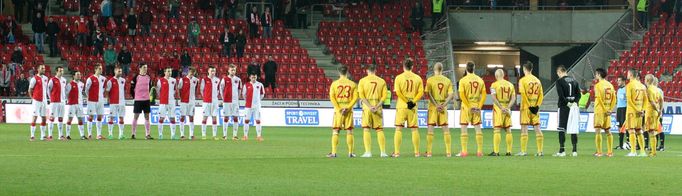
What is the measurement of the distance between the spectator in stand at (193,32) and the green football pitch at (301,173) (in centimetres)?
2419

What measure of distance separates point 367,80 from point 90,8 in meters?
32.5

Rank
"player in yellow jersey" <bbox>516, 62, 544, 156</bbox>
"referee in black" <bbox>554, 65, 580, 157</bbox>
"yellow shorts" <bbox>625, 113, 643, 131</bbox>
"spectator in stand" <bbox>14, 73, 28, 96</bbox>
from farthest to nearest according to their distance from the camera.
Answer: "spectator in stand" <bbox>14, 73, 28, 96</bbox> < "yellow shorts" <bbox>625, 113, 643, 131</bbox> < "referee in black" <bbox>554, 65, 580, 157</bbox> < "player in yellow jersey" <bbox>516, 62, 544, 156</bbox>

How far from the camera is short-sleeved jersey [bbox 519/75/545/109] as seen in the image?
77.8ft

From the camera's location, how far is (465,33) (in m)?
53.8

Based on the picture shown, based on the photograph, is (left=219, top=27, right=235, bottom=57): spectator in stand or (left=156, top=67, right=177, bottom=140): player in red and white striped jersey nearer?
(left=156, top=67, right=177, bottom=140): player in red and white striped jersey

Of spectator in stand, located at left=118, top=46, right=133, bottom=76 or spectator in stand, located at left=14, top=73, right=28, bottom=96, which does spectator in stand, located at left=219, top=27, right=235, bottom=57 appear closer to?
spectator in stand, located at left=118, top=46, right=133, bottom=76

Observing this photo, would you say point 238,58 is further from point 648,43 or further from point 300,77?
point 648,43

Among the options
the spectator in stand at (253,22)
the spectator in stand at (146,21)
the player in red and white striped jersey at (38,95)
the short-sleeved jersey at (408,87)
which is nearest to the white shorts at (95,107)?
the player in red and white striped jersey at (38,95)

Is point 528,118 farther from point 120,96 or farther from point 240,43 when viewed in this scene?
point 240,43

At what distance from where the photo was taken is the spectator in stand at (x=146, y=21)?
50875 millimetres

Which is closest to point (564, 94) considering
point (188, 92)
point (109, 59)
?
point (188, 92)

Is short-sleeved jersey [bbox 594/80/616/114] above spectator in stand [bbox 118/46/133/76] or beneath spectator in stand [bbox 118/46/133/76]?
beneath

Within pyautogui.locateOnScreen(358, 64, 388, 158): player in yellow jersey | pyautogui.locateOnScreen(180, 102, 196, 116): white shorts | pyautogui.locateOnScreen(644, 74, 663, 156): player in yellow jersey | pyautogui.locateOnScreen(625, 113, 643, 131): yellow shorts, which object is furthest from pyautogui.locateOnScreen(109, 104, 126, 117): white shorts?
pyautogui.locateOnScreen(644, 74, 663, 156): player in yellow jersey

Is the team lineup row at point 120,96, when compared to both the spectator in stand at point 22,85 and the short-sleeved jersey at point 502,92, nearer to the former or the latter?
the short-sleeved jersey at point 502,92
